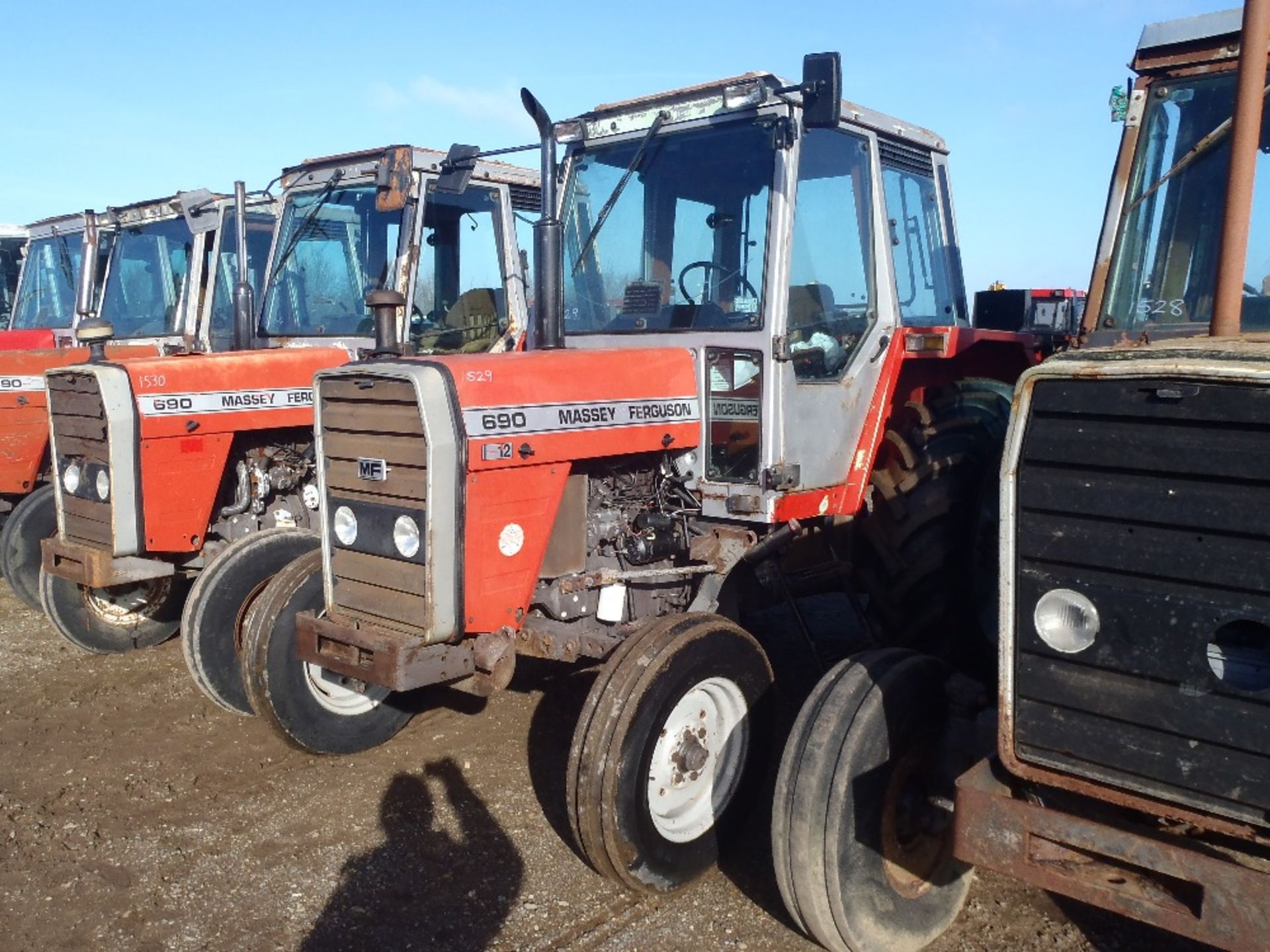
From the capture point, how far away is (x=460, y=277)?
5938 millimetres

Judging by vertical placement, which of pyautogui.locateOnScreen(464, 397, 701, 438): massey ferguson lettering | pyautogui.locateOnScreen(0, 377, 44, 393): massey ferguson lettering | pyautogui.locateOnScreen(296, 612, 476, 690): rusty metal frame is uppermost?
pyautogui.locateOnScreen(464, 397, 701, 438): massey ferguson lettering

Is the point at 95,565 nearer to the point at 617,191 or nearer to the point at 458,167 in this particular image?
the point at 458,167

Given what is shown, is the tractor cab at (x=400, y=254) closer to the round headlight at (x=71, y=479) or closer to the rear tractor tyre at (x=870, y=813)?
the round headlight at (x=71, y=479)

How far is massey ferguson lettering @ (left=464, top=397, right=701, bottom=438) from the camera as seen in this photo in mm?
3314

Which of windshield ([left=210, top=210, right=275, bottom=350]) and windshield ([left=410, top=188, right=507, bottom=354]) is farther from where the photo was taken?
windshield ([left=210, top=210, right=275, bottom=350])

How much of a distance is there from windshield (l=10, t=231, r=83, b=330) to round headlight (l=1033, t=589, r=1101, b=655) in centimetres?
809

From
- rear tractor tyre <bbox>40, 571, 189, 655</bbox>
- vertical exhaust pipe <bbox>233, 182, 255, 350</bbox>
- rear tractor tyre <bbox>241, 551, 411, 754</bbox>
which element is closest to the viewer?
rear tractor tyre <bbox>241, 551, 411, 754</bbox>

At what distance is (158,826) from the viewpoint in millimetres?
3895

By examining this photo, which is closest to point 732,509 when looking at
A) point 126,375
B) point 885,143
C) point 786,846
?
point 786,846

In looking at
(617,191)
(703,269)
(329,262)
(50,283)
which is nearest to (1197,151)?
(703,269)

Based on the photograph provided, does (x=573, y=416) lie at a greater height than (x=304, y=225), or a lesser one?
lesser

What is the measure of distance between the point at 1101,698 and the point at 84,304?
25.9 feet

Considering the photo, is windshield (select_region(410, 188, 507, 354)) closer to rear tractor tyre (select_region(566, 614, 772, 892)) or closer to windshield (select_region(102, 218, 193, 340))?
windshield (select_region(102, 218, 193, 340))

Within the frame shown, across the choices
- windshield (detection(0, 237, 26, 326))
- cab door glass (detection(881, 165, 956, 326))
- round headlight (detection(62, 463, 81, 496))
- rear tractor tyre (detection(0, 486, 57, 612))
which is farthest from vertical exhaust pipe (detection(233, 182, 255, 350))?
windshield (detection(0, 237, 26, 326))
